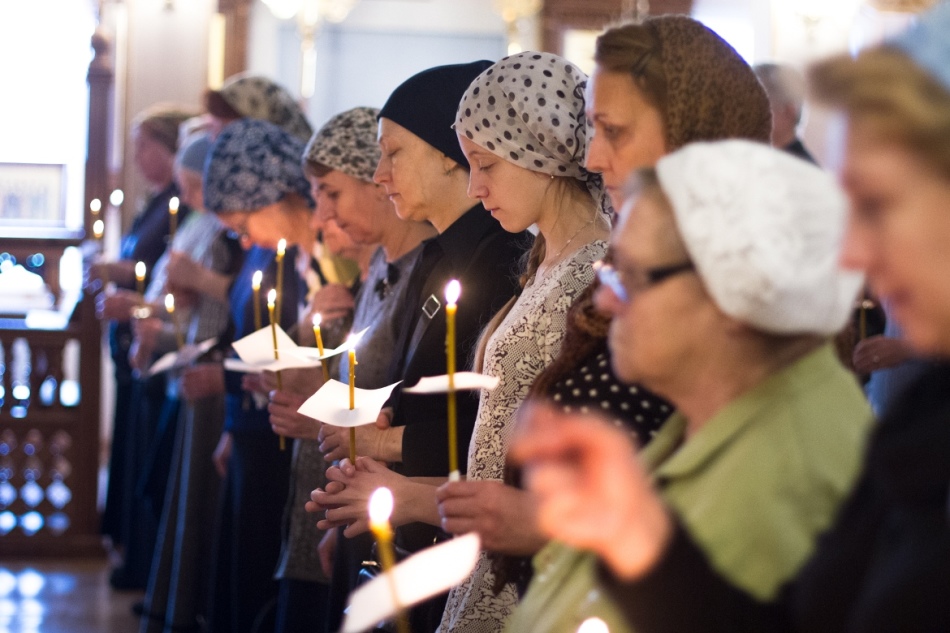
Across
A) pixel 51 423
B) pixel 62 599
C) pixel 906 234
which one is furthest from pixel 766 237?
pixel 51 423

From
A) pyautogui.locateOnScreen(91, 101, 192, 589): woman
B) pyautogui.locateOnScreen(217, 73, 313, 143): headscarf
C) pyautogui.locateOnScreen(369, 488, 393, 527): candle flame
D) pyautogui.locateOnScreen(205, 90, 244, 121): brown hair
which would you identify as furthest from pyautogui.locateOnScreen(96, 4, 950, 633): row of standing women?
pyautogui.locateOnScreen(91, 101, 192, 589): woman

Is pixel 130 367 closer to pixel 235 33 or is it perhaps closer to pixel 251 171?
pixel 251 171

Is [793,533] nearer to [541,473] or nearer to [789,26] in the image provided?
[541,473]

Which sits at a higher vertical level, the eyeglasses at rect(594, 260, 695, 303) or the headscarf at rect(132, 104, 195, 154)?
the eyeglasses at rect(594, 260, 695, 303)

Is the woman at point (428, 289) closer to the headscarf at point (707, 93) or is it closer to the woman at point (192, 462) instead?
the headscarf at point (707, 93)

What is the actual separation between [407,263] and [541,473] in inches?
71.7

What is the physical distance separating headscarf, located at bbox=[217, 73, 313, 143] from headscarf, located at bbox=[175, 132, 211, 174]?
229 millimetres

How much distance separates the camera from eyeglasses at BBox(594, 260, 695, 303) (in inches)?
52.1

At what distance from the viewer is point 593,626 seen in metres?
1.29

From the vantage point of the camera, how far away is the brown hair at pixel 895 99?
98 cm

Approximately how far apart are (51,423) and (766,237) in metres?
5.08

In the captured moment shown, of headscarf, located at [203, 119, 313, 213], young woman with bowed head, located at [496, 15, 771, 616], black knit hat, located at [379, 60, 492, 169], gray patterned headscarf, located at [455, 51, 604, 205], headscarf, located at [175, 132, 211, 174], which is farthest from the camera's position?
headscarf, located at [175, 132, 211, 174]

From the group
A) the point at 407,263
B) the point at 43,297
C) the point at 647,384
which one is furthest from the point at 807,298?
the point at 43,297

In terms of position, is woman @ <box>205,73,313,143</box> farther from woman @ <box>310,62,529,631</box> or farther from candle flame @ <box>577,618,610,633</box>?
candle flame @ <box>577,618,610,633</box>
